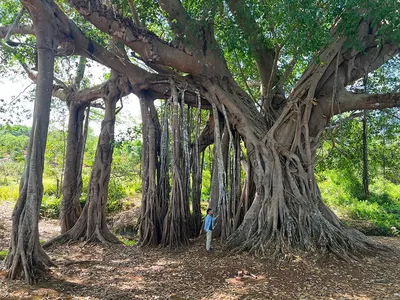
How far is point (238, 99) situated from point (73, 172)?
13.0 ft

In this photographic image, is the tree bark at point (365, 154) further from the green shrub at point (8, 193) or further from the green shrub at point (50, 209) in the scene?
the green shrub at point (8, 193)

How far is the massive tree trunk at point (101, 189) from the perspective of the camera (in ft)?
23.3

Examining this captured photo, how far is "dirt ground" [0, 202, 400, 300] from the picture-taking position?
159 inches

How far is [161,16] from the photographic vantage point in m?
7.69

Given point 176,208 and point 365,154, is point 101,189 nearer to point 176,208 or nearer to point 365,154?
point 176,208

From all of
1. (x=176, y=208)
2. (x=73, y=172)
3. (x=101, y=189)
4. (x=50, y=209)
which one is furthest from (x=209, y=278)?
(x=50, y=209)

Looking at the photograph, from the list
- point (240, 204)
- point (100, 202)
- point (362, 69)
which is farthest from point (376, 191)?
point (100, 202)

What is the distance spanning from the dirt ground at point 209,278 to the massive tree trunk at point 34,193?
20cm

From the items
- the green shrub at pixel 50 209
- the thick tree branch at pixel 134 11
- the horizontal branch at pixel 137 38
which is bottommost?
the green shrub at pixel 50 209

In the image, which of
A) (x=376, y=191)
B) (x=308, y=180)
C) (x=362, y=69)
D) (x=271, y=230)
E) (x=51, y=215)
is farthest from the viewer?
(x=376, y=191)

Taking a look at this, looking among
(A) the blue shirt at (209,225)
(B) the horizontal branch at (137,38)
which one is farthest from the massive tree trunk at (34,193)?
(A) the blue shirt at (209,225)

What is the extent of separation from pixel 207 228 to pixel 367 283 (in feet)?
8.38

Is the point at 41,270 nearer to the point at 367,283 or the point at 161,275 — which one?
the point at 161,275

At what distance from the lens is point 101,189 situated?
294 inches
